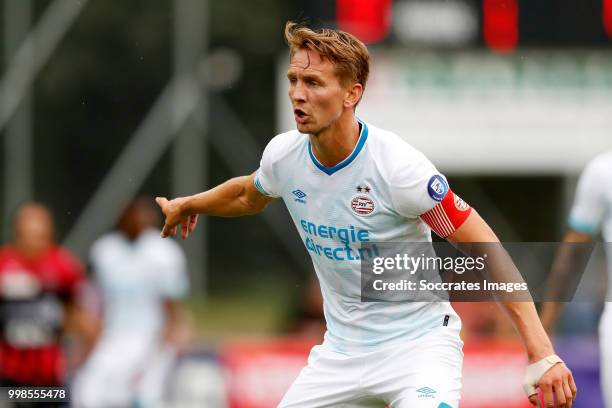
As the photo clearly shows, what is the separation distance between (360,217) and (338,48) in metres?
0.70

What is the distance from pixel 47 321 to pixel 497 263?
5345 millimetres

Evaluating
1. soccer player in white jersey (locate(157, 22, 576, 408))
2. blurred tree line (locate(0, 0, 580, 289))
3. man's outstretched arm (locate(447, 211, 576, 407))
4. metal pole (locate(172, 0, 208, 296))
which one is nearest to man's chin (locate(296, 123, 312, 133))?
soccer player in white jersey (locate(157, 22, 576, 408))

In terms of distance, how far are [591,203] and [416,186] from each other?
1.61 metres

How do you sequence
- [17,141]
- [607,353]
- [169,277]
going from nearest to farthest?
[607,353] → [169,277] → [17,141]

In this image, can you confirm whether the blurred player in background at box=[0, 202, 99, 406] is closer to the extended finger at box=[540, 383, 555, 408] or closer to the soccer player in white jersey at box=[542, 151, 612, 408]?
the soccer player in white jersey at box=[542, 151, 612, 408]

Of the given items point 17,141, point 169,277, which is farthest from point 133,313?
point 17,141

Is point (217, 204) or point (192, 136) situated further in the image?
point (192, 136)

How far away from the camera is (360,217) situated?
5.70 m

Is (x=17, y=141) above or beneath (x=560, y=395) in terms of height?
above

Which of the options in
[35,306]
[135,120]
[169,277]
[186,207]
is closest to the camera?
[186,207]

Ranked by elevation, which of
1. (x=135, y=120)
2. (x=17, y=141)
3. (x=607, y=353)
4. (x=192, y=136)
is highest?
(x=135, y=120)

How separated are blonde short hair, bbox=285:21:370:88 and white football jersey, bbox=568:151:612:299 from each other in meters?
1.59

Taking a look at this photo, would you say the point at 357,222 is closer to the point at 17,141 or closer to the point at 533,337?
the point at 533,337

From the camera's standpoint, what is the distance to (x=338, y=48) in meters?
5.62
